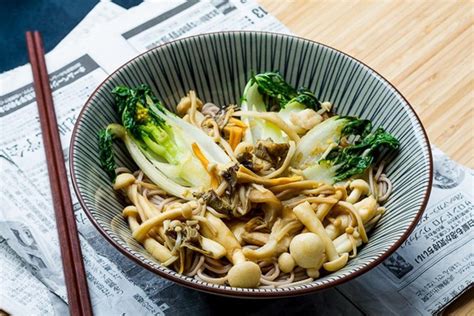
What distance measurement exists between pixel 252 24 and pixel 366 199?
78 centimetres

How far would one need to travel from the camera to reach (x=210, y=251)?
110 centimetres

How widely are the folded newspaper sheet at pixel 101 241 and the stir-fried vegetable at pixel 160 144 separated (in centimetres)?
21

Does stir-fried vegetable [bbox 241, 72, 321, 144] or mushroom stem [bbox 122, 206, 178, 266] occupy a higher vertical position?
stir-fried vegetable [bbox 241, 72, 321, 144]

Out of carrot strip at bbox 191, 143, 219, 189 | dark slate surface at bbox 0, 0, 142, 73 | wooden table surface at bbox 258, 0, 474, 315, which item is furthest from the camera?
dark slate surface at bbox 0, 0, 142, 73

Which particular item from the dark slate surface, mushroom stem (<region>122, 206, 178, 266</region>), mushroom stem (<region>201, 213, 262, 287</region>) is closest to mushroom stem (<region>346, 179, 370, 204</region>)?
mushroom stem (<region>201, 213, 262, 287</region>)

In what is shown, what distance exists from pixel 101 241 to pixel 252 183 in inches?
15.3

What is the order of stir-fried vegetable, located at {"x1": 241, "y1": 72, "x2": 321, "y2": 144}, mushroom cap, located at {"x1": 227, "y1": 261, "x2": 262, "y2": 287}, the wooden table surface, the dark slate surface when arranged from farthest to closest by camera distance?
the dark slate surface
the wooden table surface
stir-fried vegetable, located at {"x1": 241, "y1": 72, "x2": 321, "y2": 144}
mushroom cap, located at {"x1": 227, "y1": 261, "x2": 262, "y2": 287}

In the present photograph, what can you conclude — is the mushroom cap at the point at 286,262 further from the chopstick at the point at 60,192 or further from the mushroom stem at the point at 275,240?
the chopstick at the point at 60,192

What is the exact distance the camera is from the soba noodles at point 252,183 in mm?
1110

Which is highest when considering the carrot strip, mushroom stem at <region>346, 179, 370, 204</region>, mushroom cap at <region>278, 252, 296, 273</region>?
the carrot strip

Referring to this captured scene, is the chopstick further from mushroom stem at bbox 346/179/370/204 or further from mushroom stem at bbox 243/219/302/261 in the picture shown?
mushroom stem at bbox 346/179/370/204

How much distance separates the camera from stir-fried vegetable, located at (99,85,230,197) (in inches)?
48.8

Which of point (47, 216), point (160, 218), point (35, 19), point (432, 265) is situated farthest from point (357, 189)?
point (35, 19)

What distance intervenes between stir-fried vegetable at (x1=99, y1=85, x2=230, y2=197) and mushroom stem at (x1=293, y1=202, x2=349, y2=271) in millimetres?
204
